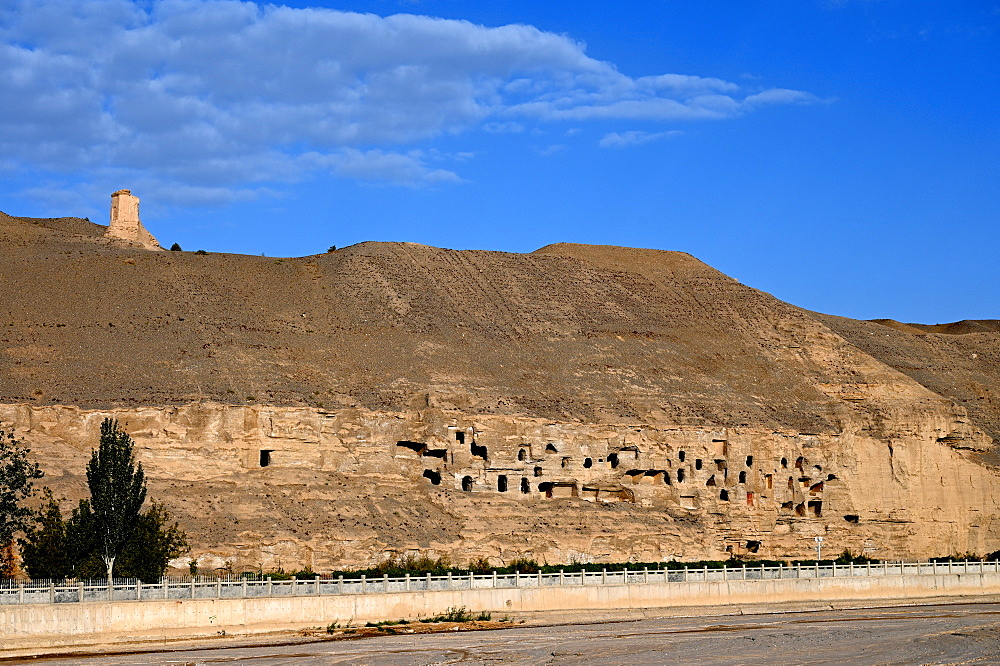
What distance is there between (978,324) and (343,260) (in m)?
60.0

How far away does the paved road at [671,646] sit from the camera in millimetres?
33219

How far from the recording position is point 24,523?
145 ft

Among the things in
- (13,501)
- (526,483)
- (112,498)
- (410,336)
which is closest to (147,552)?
(112,498)

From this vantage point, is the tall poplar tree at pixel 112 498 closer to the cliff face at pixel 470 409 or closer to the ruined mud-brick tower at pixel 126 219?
the cliff face at pixel 470 409

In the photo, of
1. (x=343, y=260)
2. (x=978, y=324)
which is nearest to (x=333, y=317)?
(x=343, y=260)

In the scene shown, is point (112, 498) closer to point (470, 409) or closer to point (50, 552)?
point (50, 552)

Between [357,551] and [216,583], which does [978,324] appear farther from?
[216,583]

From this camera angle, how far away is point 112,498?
40625 mm

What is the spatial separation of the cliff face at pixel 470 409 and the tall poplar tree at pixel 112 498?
242 inches

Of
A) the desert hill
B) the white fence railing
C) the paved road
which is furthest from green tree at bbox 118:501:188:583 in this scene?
the desert hill

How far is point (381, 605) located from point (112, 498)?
28.9 ft

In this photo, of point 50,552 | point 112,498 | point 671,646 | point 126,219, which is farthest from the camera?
point 126,219

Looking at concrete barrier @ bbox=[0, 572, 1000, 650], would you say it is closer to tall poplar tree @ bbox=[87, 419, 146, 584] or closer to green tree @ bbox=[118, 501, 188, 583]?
tall poplar tree @ bbox=[87, 419, 146, 584]

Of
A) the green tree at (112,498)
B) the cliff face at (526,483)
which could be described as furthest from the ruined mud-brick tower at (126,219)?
the green tree at (112,498)
